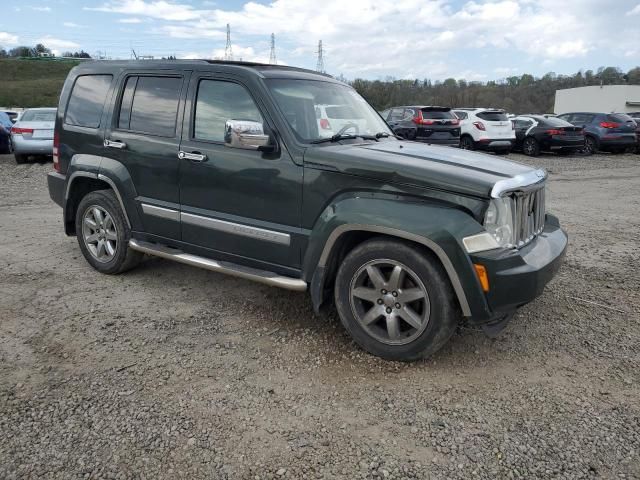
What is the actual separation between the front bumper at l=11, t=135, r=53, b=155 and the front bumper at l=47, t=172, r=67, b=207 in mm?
9239

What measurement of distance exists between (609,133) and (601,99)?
46.8m

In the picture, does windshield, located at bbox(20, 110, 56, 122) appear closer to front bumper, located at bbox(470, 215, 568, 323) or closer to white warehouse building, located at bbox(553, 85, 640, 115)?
front bumper, located at bbox(470, 215, 568, 323)

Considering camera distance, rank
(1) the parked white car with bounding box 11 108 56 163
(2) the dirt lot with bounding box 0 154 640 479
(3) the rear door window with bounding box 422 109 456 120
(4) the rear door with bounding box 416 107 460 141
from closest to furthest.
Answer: (2) the dirt lot with bounding box 0 154 640 479 < (1) the parked white car with bounding box 11 108 56 163 < (4) the rear door with bounding box 416 107 460 141 < (3) the rear door window with bounding box 422 109 456 120

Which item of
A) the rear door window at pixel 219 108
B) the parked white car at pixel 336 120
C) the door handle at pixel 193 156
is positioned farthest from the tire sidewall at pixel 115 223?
the parked white car at pixel 336 120

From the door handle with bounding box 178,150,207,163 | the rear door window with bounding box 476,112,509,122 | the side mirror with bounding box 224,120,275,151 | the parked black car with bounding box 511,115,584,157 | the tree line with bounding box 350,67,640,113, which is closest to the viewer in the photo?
the side mirror with bounding box 224,120,275,151

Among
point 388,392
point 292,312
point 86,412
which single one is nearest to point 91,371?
point 86,412

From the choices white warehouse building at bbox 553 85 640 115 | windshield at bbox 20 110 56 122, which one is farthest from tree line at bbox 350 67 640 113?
windshield at bbox 20 110 56 122

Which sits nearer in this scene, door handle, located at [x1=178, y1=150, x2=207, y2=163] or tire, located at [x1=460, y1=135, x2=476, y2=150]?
door handle, located at [x1=178, y1=150, x2=207, y2=163]

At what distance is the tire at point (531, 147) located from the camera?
18625 mm

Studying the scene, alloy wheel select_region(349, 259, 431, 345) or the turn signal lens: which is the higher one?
the turn signal lens

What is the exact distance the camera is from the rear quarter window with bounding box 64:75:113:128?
5003 millimetres

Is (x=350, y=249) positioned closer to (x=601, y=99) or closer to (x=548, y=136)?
(x=548, y=136)

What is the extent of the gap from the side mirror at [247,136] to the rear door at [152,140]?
2.55ft

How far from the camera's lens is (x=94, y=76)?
5133 millimetres
